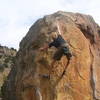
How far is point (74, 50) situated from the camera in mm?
17906

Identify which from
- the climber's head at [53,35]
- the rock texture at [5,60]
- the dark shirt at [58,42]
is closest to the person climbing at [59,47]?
the dark shirt at [58,42]

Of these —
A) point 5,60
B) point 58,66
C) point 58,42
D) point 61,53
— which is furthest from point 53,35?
point 5,60

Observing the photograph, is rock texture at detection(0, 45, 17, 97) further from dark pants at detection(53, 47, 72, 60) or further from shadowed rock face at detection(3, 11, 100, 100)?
dark pants at detection(53, 47, 72, 60)

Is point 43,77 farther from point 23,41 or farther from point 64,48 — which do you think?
point 23,41

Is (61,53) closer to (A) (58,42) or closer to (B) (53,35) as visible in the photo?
(A) (58,42)

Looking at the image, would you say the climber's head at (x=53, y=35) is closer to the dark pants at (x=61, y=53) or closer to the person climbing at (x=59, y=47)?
the person climbing at (x=59, y=47)

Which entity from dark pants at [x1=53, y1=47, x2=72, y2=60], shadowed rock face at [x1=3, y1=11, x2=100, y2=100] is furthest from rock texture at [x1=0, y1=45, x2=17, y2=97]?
dark pants at [x1=53, y1=47, x2=72, y2=60]

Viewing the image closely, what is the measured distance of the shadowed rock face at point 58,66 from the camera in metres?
17.3

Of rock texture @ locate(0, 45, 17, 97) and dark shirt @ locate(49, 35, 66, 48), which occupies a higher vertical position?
rock texture @ locate(0, 45, 17, 97)

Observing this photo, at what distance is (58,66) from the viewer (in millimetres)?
17453

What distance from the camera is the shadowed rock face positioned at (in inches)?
681

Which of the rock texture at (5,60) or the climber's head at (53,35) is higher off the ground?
the rock texture at (5,60)

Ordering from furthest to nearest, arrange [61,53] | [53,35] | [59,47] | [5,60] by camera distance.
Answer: [5,60], [53,35], [59,47], [61,53]

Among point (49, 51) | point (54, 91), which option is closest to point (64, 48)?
point (49, 51)
